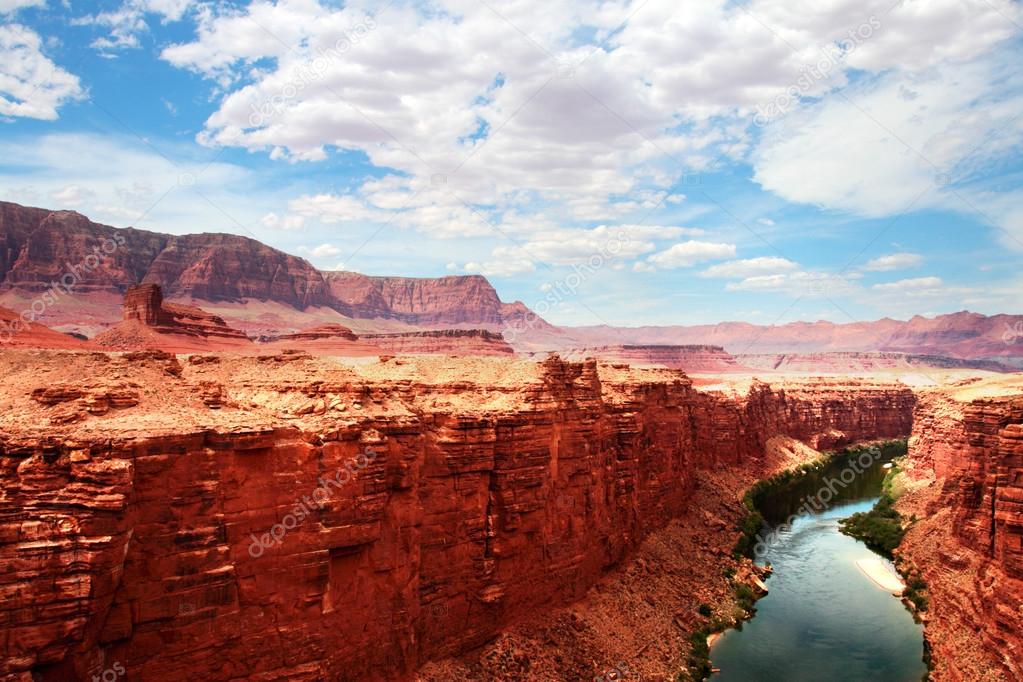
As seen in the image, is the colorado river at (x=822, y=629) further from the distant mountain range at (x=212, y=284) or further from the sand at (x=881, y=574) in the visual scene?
the distant mountain range at (x=212, y=284)

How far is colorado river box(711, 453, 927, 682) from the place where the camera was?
30.7 metres

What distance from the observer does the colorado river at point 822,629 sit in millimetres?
30703

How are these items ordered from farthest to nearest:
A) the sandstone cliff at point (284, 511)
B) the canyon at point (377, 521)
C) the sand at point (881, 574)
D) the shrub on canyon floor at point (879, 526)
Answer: the shrub on canyon floor at point (879, 526)
the sand at point (881, 574)
the canyon at point (377, 521)
the sandstone cliff at point (284, 511)

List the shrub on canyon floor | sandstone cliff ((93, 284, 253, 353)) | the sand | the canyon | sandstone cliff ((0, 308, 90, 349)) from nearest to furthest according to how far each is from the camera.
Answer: the canyon → sandstone cliff ((0, 308, 90, 349)) → the sand → sandstone cliff ((93, 284, 253, 353)) → the shrub on canyon floor

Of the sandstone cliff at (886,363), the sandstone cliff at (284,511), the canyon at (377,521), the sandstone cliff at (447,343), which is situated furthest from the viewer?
the sandstone cliff at (886,363)

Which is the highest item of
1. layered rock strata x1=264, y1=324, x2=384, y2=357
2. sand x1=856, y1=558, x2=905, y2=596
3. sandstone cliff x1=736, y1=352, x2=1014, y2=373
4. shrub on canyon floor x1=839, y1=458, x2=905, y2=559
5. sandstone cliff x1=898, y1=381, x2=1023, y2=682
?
sandstone cliff x1=736, y1=352, x2=1014, y2=373

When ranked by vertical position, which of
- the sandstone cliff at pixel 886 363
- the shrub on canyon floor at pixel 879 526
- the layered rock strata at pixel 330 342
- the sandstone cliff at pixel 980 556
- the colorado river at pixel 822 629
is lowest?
the colorado river at pixel 822 629

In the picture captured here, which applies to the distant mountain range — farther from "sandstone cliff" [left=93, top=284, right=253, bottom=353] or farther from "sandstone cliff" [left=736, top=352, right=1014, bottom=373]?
"sandstone cliff" [left=736, top=352, right=1014, bottom=373]

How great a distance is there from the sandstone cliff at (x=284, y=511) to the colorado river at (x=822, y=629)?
778cm

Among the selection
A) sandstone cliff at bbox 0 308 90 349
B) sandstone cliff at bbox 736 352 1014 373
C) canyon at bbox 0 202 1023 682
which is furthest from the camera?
sandstone cliff at bbox 736 352 1014 373

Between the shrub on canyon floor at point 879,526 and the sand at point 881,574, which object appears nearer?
the sand at point 881,574

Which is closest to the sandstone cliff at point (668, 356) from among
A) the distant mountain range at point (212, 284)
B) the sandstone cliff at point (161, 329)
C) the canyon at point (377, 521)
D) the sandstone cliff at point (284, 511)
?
the distant mountain range at point (212, 284)

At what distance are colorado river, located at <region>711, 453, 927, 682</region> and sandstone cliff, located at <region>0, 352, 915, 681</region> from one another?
7.78 m

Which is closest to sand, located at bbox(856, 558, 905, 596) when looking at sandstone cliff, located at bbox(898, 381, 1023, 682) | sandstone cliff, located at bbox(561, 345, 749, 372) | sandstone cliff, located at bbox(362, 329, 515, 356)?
Result: sandstone cliff, located at bbox(898, 381, 1023, 682)
